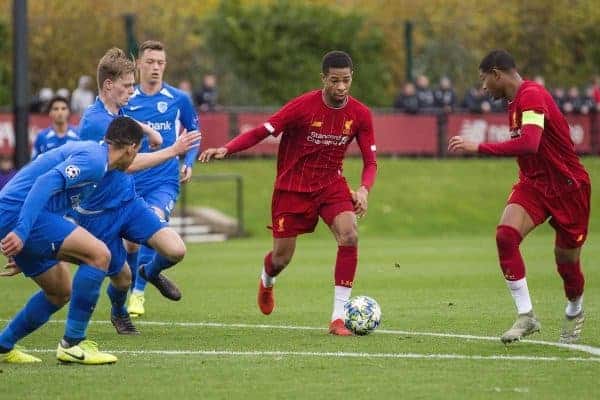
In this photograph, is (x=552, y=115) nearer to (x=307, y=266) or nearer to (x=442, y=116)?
(x=307, y=266)

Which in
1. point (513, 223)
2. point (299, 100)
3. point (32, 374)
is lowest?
point (32, 374)

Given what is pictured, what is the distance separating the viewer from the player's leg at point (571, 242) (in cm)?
1003

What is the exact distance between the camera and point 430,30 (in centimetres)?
3644

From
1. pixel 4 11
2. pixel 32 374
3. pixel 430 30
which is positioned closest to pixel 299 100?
pixel 32 374

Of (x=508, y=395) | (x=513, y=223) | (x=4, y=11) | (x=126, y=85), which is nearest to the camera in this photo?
(x=508, y=395)

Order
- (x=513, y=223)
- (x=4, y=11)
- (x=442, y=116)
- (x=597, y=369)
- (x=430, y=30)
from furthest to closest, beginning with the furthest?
(x=4, y=11) < (x=430, y=30) < (x=442, y=116) < (x=513, y=223) < (x=597, y=369)

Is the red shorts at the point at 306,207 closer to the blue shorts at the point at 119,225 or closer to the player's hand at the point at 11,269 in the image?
the blue shorts at the point at 119,225

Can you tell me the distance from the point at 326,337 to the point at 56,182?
286cm

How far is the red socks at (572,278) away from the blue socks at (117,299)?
347 centimetres

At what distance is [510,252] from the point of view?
32.5 ft

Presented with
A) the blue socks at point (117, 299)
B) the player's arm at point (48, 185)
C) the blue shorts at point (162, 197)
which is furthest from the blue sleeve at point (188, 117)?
the player's arm at point (48, 185)

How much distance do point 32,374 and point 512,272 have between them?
11.7 ft

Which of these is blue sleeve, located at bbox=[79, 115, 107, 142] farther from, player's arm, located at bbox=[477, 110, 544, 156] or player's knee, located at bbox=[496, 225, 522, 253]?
player's knee, located at bbox=[496, 225, 522, 253]

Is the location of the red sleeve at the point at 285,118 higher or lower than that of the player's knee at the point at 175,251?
higher
